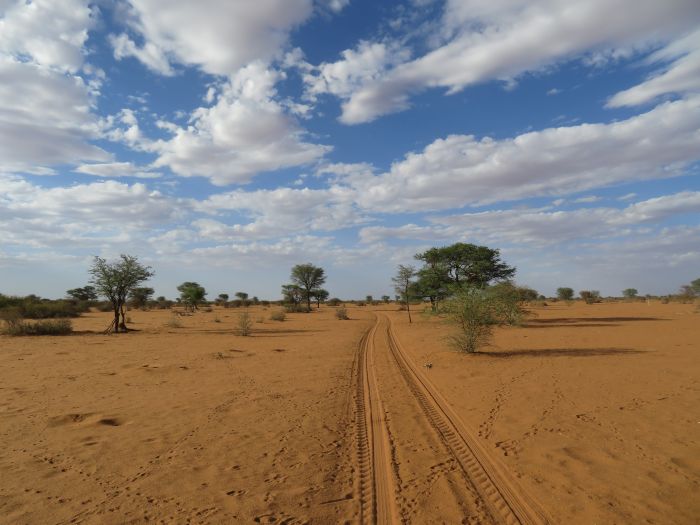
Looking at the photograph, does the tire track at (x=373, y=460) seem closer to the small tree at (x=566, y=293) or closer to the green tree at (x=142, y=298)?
the green tree at (x=142, y=298)

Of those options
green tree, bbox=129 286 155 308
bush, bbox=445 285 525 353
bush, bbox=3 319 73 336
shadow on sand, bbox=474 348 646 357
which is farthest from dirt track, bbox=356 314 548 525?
green tree, bbox=129 286 155 308

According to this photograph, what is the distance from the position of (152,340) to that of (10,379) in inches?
411

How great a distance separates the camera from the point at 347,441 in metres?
6.79

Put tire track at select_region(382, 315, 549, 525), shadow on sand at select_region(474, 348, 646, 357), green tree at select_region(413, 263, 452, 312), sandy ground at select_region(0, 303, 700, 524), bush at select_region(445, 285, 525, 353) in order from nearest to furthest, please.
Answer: tire track at select_region(382, 315, 549, 525)
sandy ground at select_region(0, 303, 700, 524)
shadow on sand at select_region(474, 348, 646, 357)
bush at select_region(445, 285, 525, 353)
green tree at select_region(413, 263, 452, 312)

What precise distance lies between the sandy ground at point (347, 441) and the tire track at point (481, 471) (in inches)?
1.4

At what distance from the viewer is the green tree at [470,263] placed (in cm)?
3744

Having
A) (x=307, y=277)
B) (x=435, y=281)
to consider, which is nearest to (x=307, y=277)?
(x=307, y=277)

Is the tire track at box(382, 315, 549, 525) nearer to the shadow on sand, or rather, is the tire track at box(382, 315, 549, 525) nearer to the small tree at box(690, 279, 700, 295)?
the shadow on sand

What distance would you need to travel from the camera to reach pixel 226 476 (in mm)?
5414

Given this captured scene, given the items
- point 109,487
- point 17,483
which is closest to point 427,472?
point 109,487

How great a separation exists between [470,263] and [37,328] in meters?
33.5

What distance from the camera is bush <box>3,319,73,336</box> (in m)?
22.7

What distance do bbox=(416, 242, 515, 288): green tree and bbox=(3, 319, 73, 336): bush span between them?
29.4m

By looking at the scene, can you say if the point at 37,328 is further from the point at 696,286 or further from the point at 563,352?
the point at 696,286
